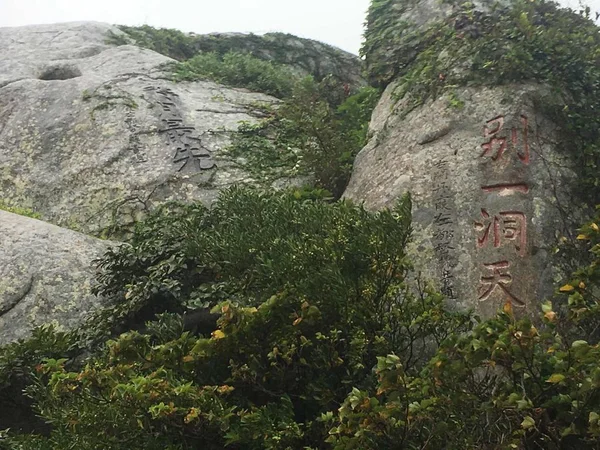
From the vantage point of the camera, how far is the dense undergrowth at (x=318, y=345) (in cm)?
345

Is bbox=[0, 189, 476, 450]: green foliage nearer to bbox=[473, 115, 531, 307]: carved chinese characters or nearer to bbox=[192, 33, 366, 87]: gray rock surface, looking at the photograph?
bbox=[473, 115, 531, 307]: carved chinese characters

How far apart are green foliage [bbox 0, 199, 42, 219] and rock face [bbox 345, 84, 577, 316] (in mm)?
3748

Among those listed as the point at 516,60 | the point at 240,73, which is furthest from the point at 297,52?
the point at 516,60

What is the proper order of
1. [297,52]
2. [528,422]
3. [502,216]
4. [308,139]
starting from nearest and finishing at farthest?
1. [528,422]
2. [502,216]
3. [308,139]
4. [297,52]

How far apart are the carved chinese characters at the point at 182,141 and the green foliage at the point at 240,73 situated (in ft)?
3.83

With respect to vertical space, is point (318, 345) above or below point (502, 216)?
below

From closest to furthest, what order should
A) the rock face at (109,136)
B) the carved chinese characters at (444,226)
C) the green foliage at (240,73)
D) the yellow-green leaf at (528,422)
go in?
the yellow-green leaf at (528,422)
the carved chinese characters at (444,226)
the rock face at (109,136)
the green foliage at (240,73)

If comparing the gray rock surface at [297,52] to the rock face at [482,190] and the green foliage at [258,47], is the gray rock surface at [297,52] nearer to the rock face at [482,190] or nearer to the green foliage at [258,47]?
the green foliage at [258,47]

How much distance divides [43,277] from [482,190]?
406 centimetres

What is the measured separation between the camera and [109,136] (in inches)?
364

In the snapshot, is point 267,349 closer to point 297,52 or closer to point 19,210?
point 19,210

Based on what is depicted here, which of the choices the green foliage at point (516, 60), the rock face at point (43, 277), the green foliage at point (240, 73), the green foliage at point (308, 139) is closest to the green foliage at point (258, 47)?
the green foliage at point (240, 73)

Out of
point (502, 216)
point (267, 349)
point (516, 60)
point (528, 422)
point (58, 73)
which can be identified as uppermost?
point (516, 60)

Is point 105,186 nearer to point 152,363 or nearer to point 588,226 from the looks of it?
point 152,363
